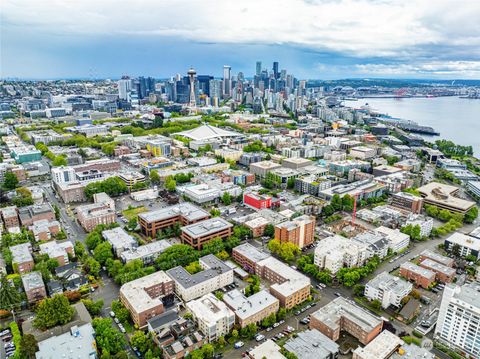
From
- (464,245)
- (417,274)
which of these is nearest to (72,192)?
(417,274)

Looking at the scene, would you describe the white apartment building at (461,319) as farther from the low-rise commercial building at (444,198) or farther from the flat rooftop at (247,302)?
the low-rise commercial building at (444,198)

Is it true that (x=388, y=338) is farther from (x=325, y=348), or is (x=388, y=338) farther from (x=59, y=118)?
(x=59, y=118)

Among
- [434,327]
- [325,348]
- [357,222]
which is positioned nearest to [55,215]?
[325,348]

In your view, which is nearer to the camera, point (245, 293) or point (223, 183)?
point (245, 293)

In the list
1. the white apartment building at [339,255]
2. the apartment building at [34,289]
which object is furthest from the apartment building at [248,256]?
the apartment building at [34,289]

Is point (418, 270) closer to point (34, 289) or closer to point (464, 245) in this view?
point (464, 245)
